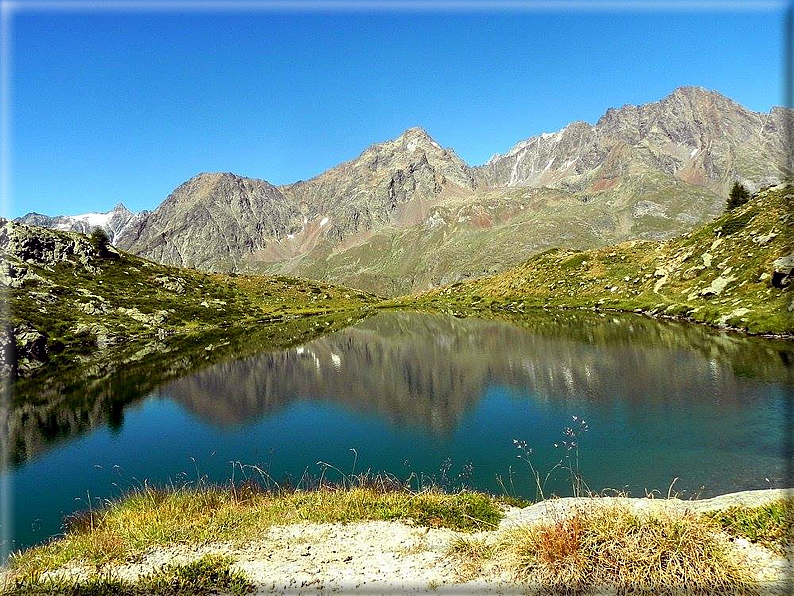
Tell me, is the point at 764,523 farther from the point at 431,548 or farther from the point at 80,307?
the point at 80,307

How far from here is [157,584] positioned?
12.2 m

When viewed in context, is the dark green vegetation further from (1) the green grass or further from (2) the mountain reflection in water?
(2) the mountain reflection in water

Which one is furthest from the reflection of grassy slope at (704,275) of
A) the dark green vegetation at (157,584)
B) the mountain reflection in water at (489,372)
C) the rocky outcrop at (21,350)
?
the rocky outcrop at (21,350)

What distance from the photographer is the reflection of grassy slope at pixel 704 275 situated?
8094 cm

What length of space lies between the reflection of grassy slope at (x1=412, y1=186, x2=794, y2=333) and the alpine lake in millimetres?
9112

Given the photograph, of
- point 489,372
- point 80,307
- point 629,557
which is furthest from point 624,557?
point 80,307

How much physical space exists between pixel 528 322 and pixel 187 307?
131 m

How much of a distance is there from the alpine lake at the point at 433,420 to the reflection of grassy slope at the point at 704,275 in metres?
9.11

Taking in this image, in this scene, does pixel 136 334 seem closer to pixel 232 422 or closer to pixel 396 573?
pixel 232 422

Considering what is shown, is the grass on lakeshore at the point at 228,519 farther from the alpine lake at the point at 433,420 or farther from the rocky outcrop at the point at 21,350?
the rocky outcrop at the point at 21,350

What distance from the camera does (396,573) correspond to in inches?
493

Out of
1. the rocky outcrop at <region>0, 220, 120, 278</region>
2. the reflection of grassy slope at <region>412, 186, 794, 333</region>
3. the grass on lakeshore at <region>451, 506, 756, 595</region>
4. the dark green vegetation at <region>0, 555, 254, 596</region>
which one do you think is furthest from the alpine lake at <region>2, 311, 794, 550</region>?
the rocky outcrop at <region>0, 220, 120, 278</region>

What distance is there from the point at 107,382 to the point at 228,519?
78.5m

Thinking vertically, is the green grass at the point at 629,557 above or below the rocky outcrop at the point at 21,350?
below
